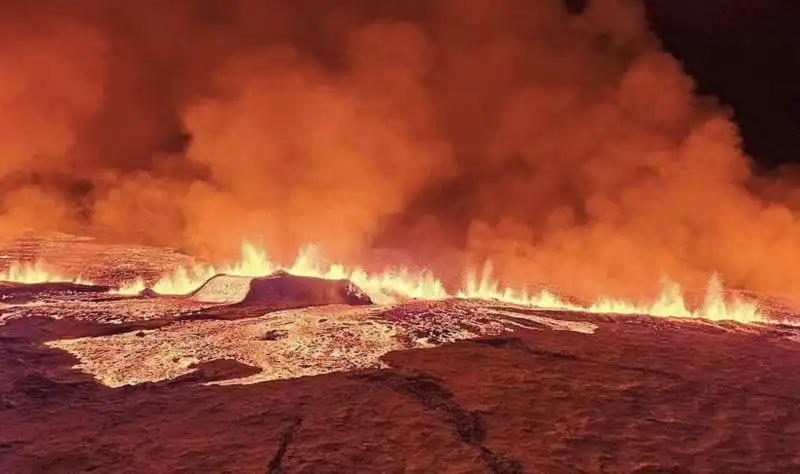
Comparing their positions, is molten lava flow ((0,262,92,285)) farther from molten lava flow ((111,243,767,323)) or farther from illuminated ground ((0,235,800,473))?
illuminated ground ((0,235,800,473))

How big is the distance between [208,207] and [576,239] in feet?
28.8

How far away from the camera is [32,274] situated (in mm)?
12539

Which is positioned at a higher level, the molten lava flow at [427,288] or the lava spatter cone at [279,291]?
the molten lava flow at [427,288]

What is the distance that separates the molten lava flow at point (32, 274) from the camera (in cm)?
1191

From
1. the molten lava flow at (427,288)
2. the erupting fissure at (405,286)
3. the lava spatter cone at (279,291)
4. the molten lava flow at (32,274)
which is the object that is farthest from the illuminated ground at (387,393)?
the molten lava flow at (32,274)

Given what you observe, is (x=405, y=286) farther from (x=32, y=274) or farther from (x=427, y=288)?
(x=32, y=274)

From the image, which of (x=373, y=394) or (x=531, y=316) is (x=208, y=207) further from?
(x=373, y=394)

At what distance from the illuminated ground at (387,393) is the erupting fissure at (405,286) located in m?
2.80

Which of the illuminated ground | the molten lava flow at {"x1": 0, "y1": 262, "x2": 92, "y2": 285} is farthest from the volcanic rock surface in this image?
the molten lava flow at {"x1": 0, "y1": 262, "x2": 92, "y2": 285}

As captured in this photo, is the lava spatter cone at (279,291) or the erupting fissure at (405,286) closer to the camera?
the lava spatter cone at (279,291)

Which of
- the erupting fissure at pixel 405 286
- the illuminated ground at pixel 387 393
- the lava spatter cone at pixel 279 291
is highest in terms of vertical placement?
the erupting fissure at pixel 405 286

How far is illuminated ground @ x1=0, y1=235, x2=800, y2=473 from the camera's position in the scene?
3977 mm

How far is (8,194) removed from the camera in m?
16.7

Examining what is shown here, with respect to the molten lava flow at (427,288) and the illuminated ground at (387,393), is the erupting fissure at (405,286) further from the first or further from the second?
the illuminated ground at (387,393)
